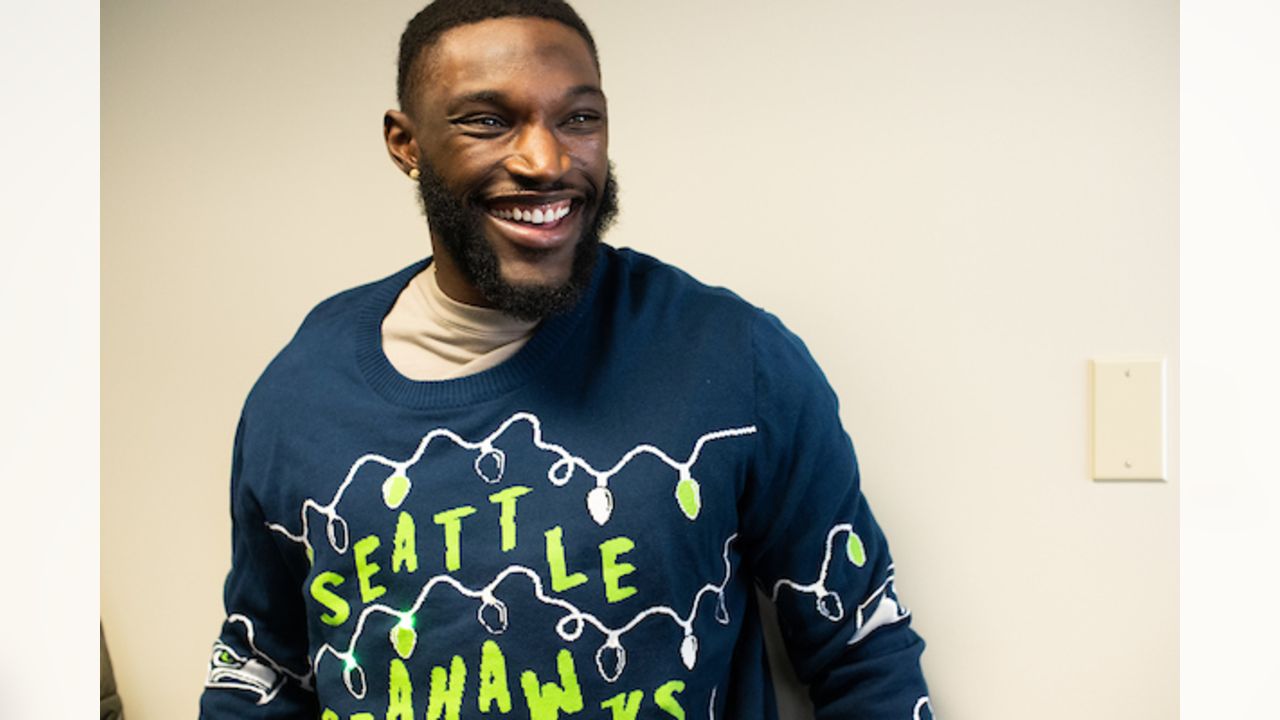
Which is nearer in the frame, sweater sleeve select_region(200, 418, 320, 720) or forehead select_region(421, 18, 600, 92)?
forehead select_region(421, 18, 600, 92)

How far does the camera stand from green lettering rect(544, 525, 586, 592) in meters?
0.84

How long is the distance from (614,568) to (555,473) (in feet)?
0.31

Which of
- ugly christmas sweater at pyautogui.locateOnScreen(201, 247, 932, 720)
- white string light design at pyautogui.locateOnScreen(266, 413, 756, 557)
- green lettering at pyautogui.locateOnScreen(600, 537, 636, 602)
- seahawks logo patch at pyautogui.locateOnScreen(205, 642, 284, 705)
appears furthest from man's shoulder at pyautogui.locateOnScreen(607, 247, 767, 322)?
seahawks logo patch at pyautogui.locateOnScreen(205, 642, 284, 705)

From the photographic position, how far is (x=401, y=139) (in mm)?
→ 952

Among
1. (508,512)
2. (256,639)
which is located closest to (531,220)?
(508,512)

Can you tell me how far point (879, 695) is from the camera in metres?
0.88

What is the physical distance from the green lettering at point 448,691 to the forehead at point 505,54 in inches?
19.6

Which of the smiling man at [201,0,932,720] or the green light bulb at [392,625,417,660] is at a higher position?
the smiling man at [201,0,932,720]

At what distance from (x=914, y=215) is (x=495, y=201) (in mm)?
401

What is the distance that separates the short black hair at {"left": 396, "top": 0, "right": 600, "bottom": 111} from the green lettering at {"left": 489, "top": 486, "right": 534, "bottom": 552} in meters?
0.37

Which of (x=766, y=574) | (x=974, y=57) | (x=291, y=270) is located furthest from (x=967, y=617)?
(x=291, y=270)

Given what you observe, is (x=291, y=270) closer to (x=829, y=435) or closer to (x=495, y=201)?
(x=495, y=201)

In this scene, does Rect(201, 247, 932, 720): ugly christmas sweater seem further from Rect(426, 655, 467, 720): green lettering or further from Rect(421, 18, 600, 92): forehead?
Rect(421, 18, 600, 92): forehead

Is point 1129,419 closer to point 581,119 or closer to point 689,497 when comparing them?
point 689,497
